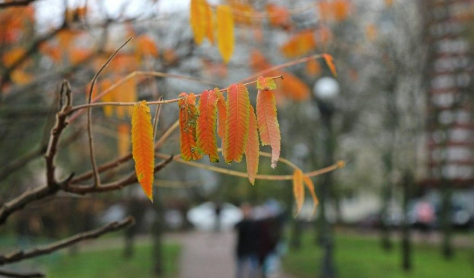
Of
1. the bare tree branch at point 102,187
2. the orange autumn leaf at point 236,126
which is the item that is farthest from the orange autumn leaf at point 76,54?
the orange autumn leaf at point 236,126

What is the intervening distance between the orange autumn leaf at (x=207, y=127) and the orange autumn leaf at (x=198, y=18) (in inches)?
40.7

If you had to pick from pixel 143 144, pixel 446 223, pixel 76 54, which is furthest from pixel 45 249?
pixel 446 223

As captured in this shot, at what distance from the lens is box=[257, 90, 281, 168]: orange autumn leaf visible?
5.94 feet

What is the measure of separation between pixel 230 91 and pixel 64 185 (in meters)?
0.89

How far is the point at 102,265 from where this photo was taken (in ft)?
61.9

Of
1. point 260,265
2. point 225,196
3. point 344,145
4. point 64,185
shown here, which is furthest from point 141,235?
point 64,185

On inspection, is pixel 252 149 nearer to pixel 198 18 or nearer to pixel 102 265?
pixel 198 18

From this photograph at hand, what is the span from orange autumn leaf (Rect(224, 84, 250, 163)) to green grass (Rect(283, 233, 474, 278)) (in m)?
13.6

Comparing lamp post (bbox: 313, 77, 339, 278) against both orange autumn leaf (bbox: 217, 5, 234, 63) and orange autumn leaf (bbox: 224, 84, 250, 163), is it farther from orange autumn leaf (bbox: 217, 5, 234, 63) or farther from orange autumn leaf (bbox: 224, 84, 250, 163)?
orange autumn leaf (bbox: 224, 84, 250, 163)

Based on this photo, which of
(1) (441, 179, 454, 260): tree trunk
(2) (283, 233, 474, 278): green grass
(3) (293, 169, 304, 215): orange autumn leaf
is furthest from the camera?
(1) (441, 179, 454, 260): tree trunk

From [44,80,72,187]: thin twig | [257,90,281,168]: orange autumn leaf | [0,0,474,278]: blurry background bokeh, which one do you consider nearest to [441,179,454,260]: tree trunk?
[0,0,474,278]: blurry background bokeh

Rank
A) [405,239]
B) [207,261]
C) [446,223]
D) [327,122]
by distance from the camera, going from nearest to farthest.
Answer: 1. [327,122]
2. [405,239]
3. [446,223]
4. [207,261]

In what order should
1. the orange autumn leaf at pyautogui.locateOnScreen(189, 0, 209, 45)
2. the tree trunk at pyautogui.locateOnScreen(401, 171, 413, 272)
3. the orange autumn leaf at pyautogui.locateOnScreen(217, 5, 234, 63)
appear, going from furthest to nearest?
the tree trunk at pyautogui.locateOnScreen(401, 171, 413, 272) < the orange autumn leaf at pyautogui.locateOnScreen(217, 5, 234, 63) < the orange autumn leaf at pyautogui.locateOnScreen(189, 0, 209, 45)

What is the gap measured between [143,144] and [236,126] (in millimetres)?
281
